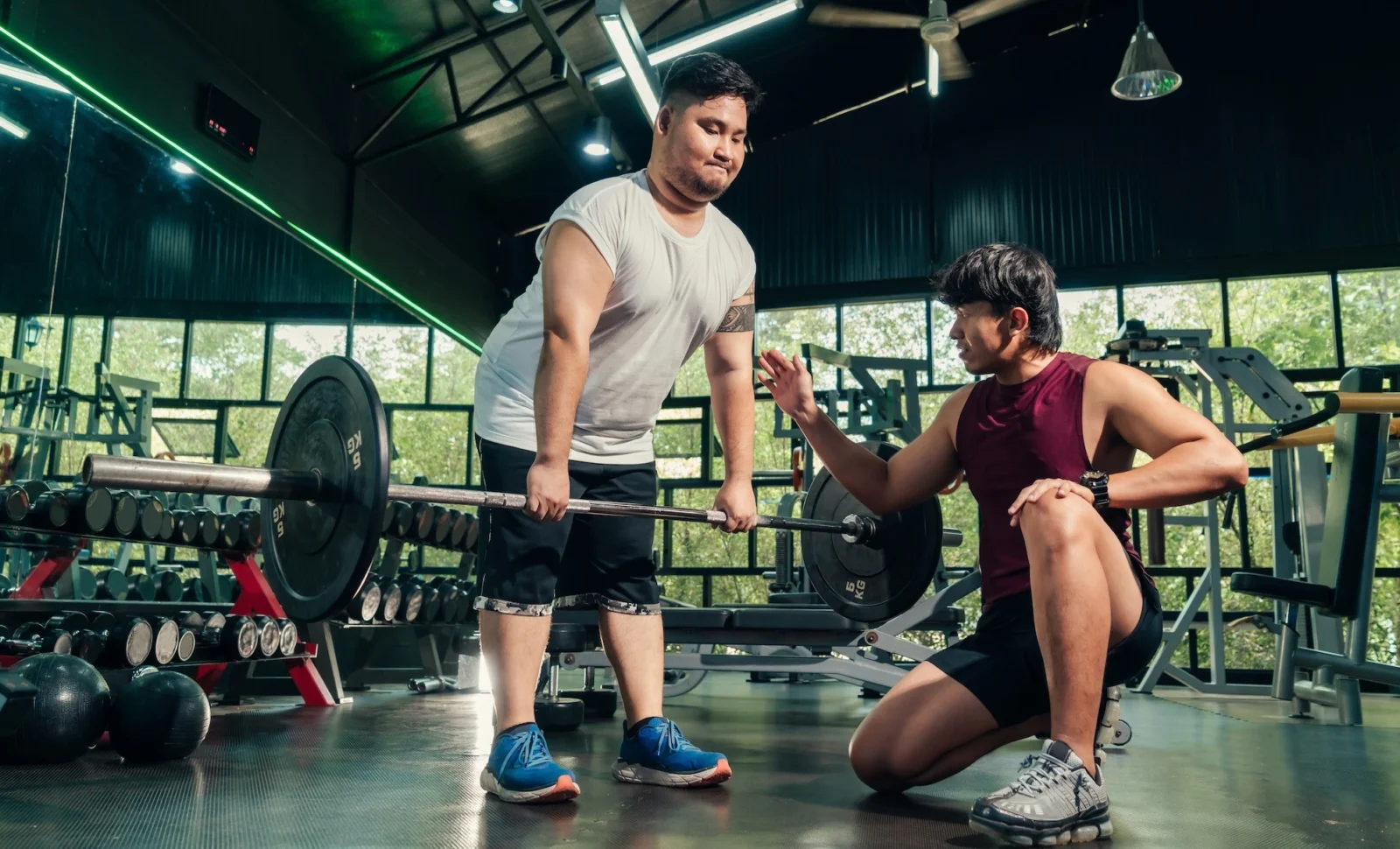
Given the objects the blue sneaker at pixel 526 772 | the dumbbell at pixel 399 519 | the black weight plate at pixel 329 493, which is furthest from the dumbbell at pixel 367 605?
the blue sneaker at pixel 526 772

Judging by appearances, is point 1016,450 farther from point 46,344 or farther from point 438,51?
point 438,51

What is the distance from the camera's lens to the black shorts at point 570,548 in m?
1.76

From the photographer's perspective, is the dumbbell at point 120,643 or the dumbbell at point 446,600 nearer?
the dumbbell at point 120,643

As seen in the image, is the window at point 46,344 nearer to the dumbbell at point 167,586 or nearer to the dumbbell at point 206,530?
the dumbbell at point 206,530

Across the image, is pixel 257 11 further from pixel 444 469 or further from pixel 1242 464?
pixel 1242 464

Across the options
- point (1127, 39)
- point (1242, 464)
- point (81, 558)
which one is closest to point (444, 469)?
point (81, 558)

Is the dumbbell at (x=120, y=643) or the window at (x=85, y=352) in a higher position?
the window at (x=85, y=352)

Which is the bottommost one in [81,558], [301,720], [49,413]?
[301,720]

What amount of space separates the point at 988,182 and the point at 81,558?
21.2ft

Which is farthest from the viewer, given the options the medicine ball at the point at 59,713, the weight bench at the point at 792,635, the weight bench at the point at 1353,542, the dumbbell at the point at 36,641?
the weight bench at the point at 792,635

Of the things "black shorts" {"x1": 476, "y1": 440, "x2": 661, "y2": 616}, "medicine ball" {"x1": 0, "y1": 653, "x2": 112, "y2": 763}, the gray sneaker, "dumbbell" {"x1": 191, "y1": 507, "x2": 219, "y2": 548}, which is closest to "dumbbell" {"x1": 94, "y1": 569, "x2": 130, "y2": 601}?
"dumbbell" {"x1": 191, "y1": 507, "x2": 219, "y2": 548}

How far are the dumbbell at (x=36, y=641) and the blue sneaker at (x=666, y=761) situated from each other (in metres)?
1.67

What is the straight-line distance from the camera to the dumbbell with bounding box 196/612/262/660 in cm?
335

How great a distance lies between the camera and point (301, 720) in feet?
10.9
